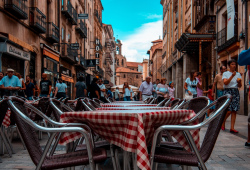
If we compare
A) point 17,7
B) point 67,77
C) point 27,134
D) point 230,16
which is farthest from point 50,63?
point 27,134

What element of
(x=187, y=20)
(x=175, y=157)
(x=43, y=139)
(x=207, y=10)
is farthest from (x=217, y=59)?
(x=175, y=157)

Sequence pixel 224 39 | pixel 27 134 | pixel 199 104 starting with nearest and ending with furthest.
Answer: pixel 27 134
pixel 199 104
pixel 224 39

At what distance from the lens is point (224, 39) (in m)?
17.1

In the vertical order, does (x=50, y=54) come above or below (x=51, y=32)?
below

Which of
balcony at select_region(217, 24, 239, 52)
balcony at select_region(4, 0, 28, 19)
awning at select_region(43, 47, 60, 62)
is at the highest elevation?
balcony at select_region(4, 0, 28, 19)

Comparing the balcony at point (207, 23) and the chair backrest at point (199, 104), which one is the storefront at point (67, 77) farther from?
the chair backrest at point (199, 104)

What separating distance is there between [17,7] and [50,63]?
7.30 metres

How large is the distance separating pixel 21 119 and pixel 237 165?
3107mm

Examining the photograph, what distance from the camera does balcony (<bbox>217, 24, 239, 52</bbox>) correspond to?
49.0ft

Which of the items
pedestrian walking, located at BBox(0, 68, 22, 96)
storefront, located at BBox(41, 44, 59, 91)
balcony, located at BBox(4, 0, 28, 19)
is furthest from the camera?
storefront, located at BBox(41, 44, 59, 91)

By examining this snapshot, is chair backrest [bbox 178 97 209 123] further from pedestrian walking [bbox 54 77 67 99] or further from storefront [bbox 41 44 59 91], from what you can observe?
storefront [bbox 41 44 59 91]

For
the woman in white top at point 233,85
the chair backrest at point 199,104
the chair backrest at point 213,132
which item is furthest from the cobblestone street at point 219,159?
the chair backrest at point 213,132

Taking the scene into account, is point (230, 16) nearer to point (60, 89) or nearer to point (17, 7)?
point (60, 89)

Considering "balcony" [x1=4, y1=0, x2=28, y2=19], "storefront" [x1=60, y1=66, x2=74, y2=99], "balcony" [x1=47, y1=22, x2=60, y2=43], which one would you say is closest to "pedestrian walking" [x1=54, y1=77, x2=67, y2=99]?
"balcony" [x1=4, y1=0, x2=28, y2=19]
